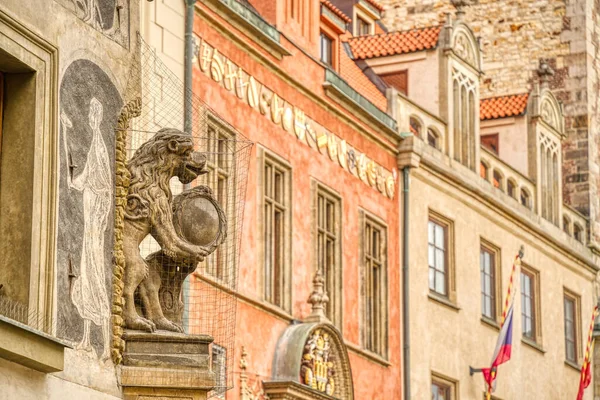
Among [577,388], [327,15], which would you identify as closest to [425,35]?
[327,15]

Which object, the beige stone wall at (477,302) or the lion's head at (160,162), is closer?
the lion's head at (160,162)

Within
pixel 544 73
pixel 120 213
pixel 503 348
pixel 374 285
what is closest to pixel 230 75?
pixel 374 285

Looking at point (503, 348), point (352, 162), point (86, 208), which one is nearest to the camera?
point (86, 208)

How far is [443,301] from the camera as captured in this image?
33.2m

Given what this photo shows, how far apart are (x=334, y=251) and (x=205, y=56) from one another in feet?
15.8

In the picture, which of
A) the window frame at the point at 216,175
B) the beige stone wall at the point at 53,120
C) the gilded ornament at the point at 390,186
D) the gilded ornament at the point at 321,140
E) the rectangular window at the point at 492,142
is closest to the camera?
the beige stone wall at the point at 53,120

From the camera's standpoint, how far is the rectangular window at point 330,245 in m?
29.3

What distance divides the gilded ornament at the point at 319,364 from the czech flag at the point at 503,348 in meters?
5.15

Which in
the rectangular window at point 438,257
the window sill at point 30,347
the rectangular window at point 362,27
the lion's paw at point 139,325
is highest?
the rectangular window at point 362,27

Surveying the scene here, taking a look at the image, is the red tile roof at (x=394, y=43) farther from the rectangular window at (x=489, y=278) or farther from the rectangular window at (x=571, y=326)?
the rectangular window at (x=571, y=326)

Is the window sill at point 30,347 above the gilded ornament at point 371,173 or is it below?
below

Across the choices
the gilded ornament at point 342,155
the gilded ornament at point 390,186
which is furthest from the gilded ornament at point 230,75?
the gilded ornament at point 390,186

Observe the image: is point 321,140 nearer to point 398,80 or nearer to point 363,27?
point 398,80

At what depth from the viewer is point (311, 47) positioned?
29.9 metres
